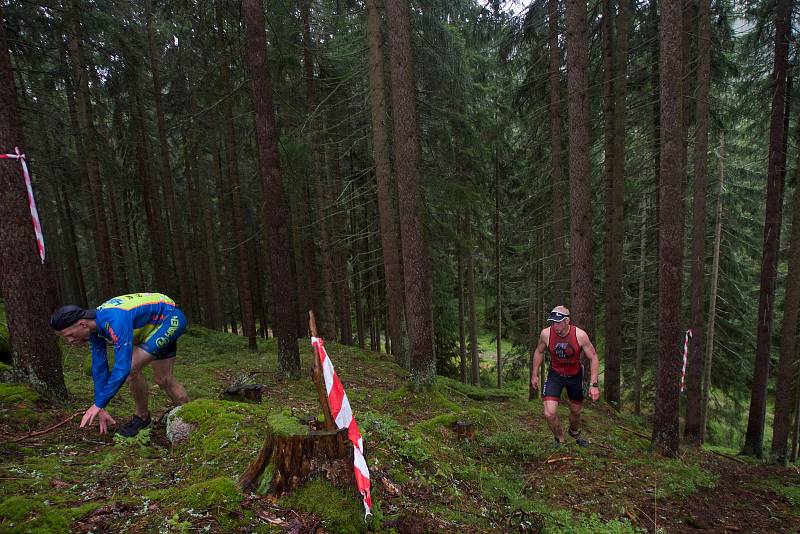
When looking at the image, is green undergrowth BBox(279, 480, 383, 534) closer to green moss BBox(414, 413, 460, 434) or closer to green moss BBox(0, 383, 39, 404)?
green moss BBox(414, 413, 460, 434)

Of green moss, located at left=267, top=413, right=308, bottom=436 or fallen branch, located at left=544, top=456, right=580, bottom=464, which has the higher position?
green moss, located at left=267, top=413, right=308, bottom=436

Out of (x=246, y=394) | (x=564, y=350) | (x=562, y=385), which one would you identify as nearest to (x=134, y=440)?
(x=246, y=394)

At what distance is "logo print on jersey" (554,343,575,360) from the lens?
6.80 metres

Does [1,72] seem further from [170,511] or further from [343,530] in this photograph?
[343,530]

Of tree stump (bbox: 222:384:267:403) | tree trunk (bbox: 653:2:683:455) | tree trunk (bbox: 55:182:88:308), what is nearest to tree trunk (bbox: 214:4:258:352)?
tree stump (bbox: 222:384:267:403)

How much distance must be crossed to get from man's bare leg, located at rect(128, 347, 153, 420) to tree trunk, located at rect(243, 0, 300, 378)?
3727 mm

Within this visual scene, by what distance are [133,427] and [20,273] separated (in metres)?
2.44

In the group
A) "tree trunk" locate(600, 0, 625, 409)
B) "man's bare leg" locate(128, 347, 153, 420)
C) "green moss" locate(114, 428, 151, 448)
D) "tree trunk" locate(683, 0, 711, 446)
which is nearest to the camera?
"green moss" locate(114, 428, 151, 448)

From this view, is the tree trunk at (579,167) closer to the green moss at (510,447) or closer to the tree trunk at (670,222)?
the tree trunk at (670,222)

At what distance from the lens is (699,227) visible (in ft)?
37.1

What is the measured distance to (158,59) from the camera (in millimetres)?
15047

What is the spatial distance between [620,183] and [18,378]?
1339 centimetres

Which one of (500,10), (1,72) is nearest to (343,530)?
(1,72)

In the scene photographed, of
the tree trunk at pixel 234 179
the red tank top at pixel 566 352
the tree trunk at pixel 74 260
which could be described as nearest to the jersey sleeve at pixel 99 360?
the red tank top at pixel 566 352
